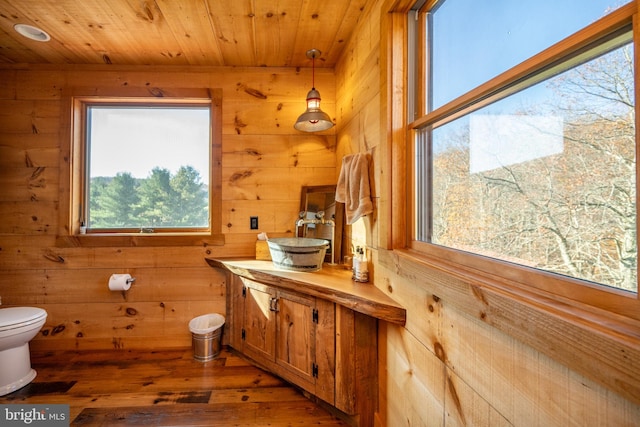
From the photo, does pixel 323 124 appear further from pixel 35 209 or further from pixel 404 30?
pixel 35 209

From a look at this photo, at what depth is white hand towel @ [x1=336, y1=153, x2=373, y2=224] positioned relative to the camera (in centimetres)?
159

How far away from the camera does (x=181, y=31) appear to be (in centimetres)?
198

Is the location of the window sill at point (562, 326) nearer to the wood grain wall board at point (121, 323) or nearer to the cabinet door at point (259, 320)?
the cabinet door at point (259, 320)

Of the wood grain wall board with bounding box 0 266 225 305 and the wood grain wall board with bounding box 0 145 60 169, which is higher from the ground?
the wood grain wall board with bounding box 0 145 60 169

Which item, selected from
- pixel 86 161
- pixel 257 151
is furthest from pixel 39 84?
pixel 257 151

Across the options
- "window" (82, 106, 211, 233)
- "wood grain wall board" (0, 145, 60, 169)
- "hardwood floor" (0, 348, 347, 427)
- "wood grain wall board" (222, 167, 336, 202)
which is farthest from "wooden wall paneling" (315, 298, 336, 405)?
"wood grain wall board" (0, 145, 60, 169)

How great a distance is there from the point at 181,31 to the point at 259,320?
208 centimetres

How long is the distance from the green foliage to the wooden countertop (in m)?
0.60

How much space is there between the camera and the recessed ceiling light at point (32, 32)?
1.92 m

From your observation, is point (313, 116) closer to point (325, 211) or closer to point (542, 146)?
point (325, 211)

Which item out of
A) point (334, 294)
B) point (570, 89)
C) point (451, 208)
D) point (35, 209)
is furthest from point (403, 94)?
point (35, 209)

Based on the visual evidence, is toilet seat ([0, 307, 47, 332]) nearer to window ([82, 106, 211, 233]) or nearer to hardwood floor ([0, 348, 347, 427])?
hardwood floor ([0, 348, 347, 427])

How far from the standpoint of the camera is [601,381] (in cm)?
50

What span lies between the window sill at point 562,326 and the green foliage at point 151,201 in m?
2.25
